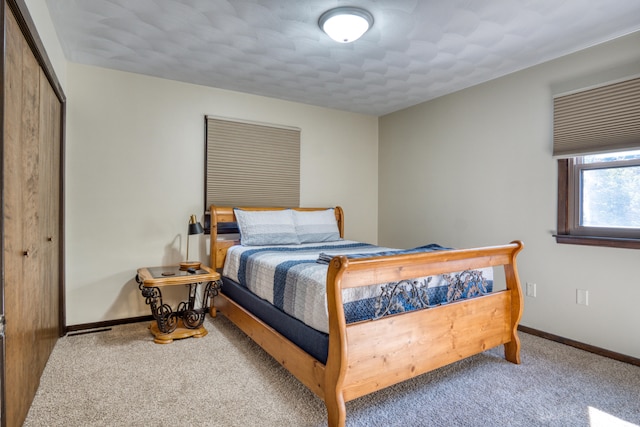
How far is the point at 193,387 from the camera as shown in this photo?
2111 millimetres

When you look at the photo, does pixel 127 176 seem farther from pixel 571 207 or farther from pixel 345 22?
pixel 571 207

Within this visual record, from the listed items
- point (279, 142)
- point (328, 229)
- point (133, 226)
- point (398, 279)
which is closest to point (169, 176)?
point (133, 226)

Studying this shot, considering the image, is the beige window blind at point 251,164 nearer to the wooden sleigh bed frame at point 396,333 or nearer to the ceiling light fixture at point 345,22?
the wooden sleigh bed frame at point 396,333

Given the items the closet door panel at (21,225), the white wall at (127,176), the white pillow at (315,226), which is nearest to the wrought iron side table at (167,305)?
the white wall at (127,176)

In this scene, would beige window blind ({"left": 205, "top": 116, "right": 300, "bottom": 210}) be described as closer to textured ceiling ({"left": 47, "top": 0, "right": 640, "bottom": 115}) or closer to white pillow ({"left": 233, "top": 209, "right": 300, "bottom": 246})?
white pillow ({"left": 233, "top": 209, "right": 300, "bottom": 246})

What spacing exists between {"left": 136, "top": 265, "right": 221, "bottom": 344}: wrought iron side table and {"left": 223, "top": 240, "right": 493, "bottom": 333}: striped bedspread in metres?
0.41

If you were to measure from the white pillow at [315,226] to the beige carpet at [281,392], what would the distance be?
54.7 inches

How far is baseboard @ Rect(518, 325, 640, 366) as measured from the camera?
2.50m

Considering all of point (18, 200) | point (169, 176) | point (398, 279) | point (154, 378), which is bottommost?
point (154, 378)

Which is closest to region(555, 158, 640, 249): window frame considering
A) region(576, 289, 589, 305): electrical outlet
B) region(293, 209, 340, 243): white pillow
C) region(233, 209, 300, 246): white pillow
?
region(576, 289, 589, 305): electrical outlet

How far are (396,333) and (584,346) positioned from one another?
1.93 metres

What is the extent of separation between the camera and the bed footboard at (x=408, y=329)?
1625 mm

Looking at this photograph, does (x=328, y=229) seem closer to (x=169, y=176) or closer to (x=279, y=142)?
(x=279, y=142)

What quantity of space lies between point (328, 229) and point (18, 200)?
9.02ft
